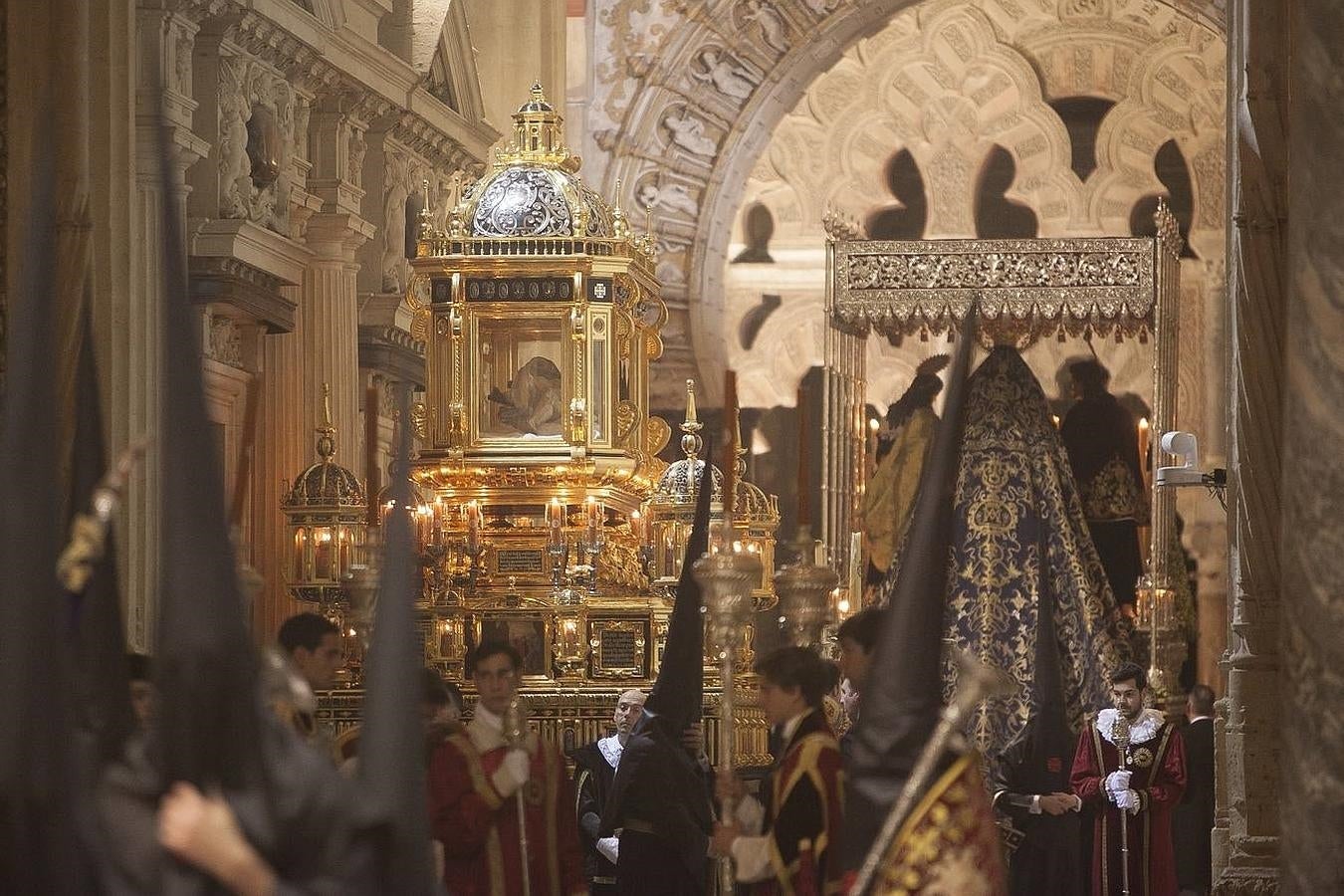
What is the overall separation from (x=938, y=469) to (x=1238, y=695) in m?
4.88

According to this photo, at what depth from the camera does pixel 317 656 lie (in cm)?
790

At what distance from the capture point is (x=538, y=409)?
14.2 metres

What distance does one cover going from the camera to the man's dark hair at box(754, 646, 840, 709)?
7680mm

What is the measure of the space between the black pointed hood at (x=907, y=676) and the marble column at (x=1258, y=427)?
4.47m

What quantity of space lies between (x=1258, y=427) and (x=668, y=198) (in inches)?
501

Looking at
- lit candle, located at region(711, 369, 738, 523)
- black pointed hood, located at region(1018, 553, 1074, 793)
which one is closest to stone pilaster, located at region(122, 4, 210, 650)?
black pointed hood, located at region(1018, 553, 1074, 793)

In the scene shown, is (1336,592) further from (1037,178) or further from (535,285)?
(1037,178)

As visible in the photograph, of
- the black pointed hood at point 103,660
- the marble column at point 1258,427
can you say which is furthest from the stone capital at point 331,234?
the black pointed hood at point 103,660

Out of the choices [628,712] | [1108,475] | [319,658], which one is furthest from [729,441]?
[1108,475]

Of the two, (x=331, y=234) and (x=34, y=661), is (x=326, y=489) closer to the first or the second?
(x=331, y=234)

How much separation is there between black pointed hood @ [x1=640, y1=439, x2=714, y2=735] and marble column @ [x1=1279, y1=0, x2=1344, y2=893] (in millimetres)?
2273

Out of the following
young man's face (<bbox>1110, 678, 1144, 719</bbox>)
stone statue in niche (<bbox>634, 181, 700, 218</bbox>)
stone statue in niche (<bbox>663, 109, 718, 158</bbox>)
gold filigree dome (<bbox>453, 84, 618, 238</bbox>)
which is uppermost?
stone statue in niche (<bbox>663, 109, 718, 158</bbox>)

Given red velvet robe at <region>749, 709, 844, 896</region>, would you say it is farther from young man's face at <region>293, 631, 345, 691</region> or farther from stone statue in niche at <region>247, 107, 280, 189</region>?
stone statue in niche at <region>247, 107, 280, 189</region>

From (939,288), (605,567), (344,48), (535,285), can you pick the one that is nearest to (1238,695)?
(605,567)
